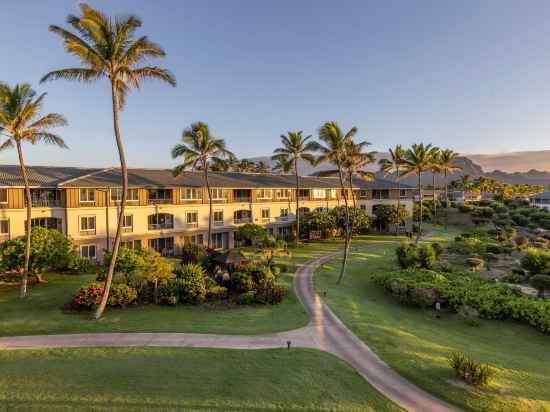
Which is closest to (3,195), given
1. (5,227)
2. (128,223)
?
(5,227)

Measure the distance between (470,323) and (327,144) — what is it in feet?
58.4

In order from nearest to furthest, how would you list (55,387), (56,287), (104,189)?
(55,387) → (56,287) → (104,189)

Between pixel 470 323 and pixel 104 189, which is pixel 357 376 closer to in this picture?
pixel 470 323

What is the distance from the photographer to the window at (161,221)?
3844 cm

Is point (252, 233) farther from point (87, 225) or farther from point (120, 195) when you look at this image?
point (87, 225)

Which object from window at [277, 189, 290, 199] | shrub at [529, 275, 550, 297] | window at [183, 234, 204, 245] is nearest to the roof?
window at [277, 189, 290, 199]

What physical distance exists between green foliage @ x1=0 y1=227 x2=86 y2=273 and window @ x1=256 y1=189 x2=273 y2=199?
87.6 feet

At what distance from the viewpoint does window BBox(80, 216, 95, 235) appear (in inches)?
1305

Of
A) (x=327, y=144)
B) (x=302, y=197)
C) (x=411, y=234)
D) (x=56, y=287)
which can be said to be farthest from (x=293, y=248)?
(x=56, y=287)

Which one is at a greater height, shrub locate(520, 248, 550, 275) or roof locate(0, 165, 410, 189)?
roof locate(0, 165, 410, 189)

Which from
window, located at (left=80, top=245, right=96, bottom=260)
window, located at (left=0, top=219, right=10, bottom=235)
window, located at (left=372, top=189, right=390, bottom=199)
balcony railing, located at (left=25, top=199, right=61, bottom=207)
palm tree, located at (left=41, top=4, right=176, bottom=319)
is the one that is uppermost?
palm tree, located at (left=41, top=4, right=176, bottom=319)

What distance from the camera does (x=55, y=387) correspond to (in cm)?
1013

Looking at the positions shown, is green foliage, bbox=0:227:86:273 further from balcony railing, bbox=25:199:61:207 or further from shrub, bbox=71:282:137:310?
shrub, bbox=71:282:137:310

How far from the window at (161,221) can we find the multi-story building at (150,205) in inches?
4.6
